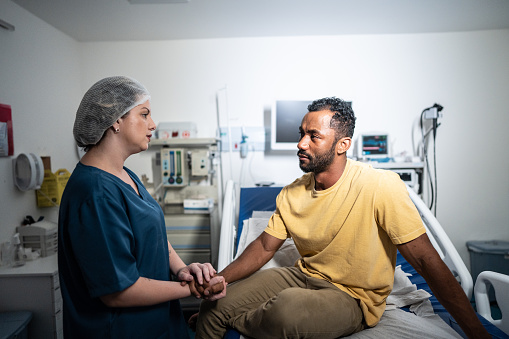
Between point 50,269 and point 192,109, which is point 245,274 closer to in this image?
point 50,269

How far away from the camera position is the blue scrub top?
858 millimetres

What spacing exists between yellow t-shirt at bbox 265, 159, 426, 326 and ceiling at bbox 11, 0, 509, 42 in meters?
1.85

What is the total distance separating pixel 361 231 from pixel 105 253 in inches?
38.8

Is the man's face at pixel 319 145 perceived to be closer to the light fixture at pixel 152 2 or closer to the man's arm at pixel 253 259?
the man's arm at pixel 253 259

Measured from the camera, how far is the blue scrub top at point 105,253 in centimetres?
86

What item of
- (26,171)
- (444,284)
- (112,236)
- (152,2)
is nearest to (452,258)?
(444,284)

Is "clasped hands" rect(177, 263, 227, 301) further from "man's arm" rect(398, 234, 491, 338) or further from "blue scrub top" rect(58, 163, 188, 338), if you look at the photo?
"man's arm" rect(398, 234, 491, 338)

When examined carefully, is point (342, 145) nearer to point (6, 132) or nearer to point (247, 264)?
point (247, 264)

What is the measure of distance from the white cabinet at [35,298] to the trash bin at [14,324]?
53mm

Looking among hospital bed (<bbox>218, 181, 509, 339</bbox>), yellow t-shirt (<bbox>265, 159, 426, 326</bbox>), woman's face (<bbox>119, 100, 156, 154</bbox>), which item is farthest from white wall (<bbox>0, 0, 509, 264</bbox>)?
woman's face (<bbox>119, 100, 156, 154</bbox>)

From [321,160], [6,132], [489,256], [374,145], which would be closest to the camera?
[321,160]

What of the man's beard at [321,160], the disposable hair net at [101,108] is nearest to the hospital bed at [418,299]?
the man's beard at [321,160]

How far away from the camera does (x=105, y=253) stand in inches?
33.6

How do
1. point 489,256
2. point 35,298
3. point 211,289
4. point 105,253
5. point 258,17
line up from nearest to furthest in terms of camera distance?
1. point 105,253
2. point 211,289
3. point 35,298
4. point 258,17
5. point 489,256
